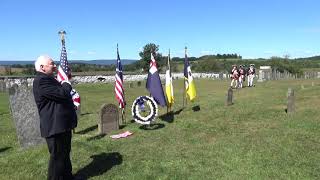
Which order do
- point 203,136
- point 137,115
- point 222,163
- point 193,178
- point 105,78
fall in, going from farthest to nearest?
point 105,78 → point 137,115 → point 203,136 → point 222,163 → point 193,178

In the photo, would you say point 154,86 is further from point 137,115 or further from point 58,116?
point 58,116

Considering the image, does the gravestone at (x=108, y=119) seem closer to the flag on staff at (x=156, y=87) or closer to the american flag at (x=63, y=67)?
the american flag at (x=63, y=67)

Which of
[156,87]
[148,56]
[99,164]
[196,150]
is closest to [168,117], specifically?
[156,87]

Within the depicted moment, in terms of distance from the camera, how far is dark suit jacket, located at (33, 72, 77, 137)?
8.95m

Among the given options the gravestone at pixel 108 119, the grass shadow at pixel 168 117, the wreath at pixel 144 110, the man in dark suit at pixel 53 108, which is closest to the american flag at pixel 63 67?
the gravestone at pixel 108 119

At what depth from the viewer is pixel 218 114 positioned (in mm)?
18812

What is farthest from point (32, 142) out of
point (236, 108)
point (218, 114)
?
point (236, 108)

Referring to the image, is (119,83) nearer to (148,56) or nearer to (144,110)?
(144,110)

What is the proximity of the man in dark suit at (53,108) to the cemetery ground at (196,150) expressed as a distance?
1.45m

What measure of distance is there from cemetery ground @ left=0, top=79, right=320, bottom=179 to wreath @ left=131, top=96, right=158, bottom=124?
1.14 feet

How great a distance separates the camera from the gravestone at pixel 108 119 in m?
15.5

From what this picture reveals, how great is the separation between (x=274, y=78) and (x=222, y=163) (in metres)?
43.4

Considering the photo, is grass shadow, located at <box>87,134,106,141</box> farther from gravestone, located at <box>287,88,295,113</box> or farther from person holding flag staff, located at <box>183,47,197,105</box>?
gravestone, located at <box>287,88,295,113</box>

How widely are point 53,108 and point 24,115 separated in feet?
15.6
